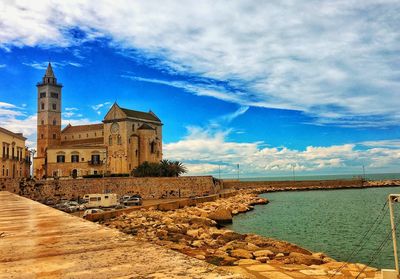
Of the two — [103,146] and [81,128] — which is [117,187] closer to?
[103,146]

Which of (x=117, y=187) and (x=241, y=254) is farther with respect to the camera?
(x=117, y=187)

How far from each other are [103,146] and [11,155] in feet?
50.7

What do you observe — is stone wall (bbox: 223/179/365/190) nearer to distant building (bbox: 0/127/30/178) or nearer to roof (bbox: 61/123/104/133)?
roof (bbox: 61/123/104/133)

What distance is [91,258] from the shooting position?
179 inches

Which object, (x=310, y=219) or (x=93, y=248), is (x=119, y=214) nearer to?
(x=310, y=219)

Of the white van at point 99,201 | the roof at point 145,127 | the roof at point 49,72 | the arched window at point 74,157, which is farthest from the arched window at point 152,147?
the roof at point 49,72

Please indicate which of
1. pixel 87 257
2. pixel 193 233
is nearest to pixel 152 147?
pixel 193 233

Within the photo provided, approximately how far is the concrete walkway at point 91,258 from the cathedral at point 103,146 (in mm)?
55671

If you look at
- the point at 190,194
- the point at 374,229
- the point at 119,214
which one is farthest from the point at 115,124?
the point at 374,229

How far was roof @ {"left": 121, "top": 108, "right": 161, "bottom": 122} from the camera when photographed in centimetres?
6553

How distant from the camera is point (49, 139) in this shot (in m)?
73.6

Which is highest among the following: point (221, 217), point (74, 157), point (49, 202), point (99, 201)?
point (74, 157)

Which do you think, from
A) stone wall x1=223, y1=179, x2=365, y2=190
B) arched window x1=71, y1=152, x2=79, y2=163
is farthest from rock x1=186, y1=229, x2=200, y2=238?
stone wall x1=223, y1=179, x2=365, y2=190

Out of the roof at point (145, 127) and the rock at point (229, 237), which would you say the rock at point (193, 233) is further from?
the roof at point (145, 127)
